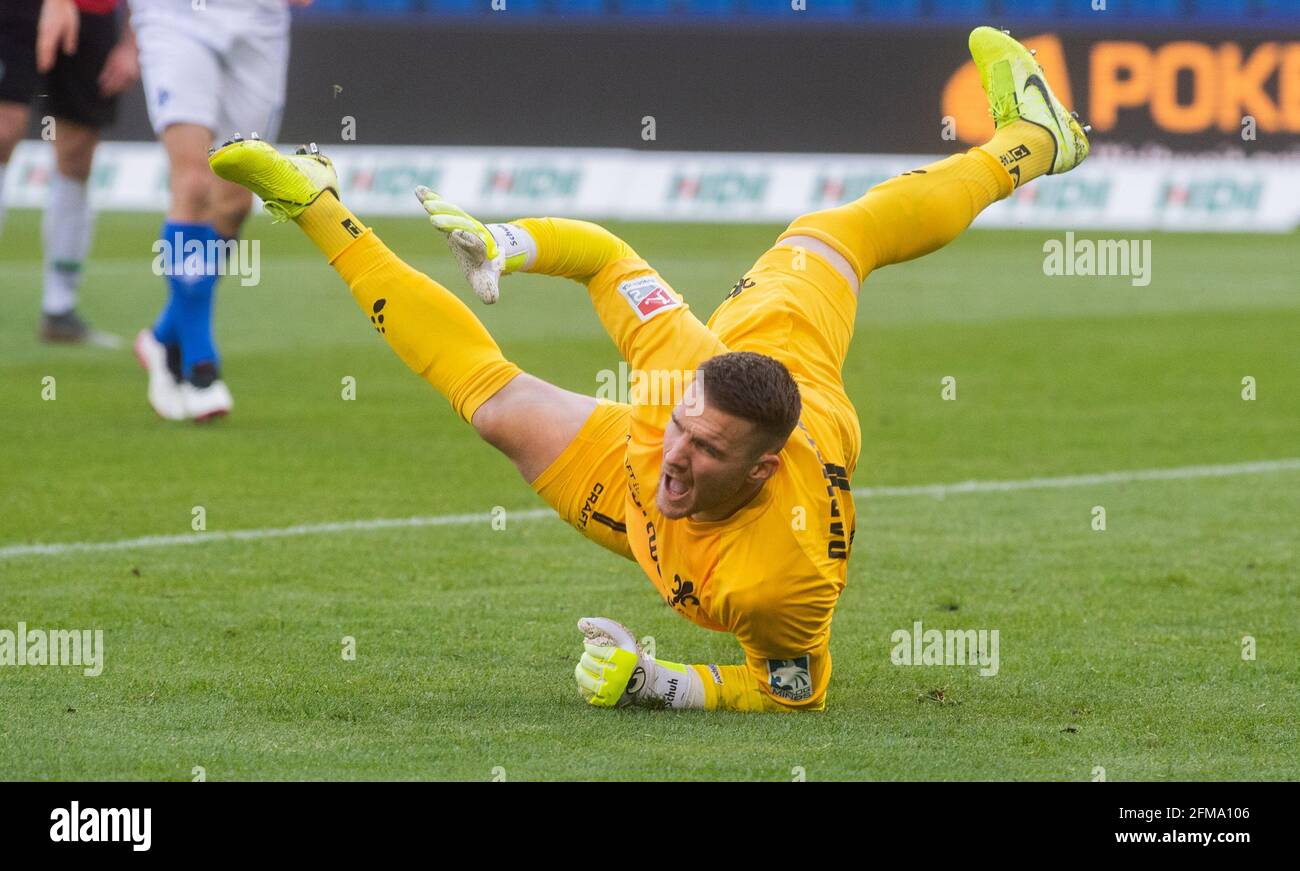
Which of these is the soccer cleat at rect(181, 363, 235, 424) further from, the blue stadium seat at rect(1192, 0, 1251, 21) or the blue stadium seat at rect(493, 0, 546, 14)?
the blue stadium seat at rect(1192, 0, 1251, 21)

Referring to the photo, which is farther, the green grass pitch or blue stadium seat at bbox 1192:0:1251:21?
blue stadium seat at bbox 1192:0:1251:21

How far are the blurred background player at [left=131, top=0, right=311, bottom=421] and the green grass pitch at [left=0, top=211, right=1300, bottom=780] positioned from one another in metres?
Result: 0.30

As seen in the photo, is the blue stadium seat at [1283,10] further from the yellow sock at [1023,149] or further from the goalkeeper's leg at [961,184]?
the yellow sock at [1023,149]

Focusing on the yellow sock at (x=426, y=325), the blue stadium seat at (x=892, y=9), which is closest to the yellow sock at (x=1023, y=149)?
the yellow sock at (x=426, y=325)

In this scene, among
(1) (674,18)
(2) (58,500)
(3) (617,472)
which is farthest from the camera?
(1) (674,18)

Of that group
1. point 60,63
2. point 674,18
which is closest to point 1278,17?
point 674,18

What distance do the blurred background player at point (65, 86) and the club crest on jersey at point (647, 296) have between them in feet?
17.0

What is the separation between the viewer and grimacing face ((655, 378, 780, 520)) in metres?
4.32

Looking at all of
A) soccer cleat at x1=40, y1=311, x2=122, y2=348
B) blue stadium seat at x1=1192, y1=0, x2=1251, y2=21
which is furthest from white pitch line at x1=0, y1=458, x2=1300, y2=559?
blue stadium seat at x1=1192, y1=0, x2=1251, y2=21

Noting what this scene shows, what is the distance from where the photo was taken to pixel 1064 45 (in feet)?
67.9

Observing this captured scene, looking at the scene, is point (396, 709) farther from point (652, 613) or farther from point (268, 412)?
point (268, 412)

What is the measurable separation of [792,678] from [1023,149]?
7.73 ft

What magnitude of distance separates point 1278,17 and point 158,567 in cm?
1766

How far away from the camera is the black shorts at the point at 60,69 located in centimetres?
998
